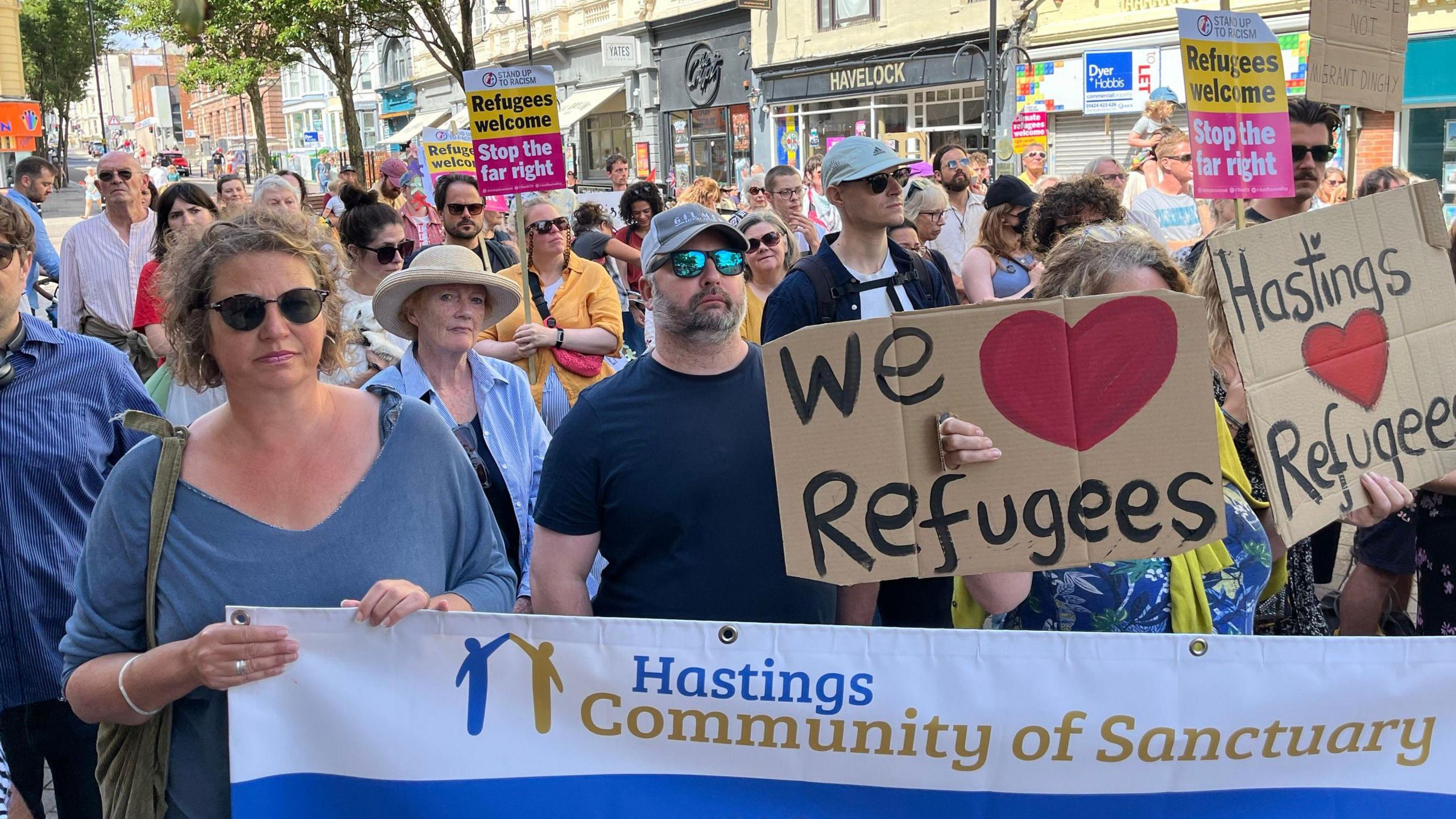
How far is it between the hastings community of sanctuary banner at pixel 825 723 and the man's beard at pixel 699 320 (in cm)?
68

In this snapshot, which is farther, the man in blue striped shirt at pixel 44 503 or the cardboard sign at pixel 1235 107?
the cardboard sign at pixel 1235 107

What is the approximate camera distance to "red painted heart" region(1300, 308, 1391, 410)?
2.47 meters

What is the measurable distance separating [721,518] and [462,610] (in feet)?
1.82

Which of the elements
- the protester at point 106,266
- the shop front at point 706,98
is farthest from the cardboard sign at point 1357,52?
the shop front at point 706,98

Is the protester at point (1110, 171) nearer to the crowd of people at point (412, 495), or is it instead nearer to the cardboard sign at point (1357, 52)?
the cardboard sign at point (1357, 52)

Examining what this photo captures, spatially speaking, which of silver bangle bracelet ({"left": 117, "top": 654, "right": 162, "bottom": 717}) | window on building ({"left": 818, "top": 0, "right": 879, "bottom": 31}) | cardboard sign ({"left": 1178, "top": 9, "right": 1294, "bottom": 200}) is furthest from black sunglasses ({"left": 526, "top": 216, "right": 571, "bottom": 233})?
window on building ({"left": 818, "top": 0, "right": 879, "bottom": 31})

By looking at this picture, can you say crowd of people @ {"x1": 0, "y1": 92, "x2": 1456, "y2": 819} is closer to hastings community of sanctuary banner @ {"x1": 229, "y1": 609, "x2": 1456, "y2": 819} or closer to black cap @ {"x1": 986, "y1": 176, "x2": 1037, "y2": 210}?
hastings community of sanctuary banner @ {"x1": 229, "y1": 609, "x2": 1456, "y2": 819}

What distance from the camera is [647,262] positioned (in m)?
2.65

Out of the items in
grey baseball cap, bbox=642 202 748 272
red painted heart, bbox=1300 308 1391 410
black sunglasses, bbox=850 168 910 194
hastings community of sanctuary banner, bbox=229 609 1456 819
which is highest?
black sunglasses, bbox=850 168 910 194

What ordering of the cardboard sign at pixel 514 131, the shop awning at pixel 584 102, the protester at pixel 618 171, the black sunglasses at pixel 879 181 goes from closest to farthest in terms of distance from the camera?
the black sunglasses at pixel 879 181
the cardboard sign at pixel 514 131
the protester at pixel 618 171
the shop awning at pixel 584 102

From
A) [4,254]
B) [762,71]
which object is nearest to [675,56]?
[762,71]

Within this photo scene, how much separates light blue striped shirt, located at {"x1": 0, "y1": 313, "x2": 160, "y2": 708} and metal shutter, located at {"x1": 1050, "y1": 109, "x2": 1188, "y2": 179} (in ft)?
59.1

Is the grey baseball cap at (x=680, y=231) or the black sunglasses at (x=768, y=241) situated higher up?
the grey baseball cap at (x=680, y=231)

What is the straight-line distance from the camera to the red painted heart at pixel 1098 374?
84.2 inches
